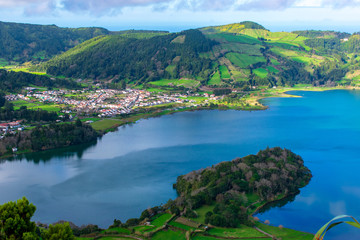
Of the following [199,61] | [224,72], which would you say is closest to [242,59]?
[224,72]

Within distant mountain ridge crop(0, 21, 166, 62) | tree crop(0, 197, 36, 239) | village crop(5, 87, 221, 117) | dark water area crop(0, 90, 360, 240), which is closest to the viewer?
tree crop(0, 197, 36, 239)

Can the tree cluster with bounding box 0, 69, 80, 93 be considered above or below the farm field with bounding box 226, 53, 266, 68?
below

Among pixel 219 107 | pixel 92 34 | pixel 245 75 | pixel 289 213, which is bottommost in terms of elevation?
pixel 289 213

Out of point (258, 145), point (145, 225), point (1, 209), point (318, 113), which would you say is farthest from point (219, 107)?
point (1, 209)

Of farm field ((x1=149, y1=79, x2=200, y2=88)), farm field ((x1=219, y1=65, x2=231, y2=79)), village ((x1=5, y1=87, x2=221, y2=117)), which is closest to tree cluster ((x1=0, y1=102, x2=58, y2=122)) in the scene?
village ((x1=5, y1=87, x2=221, y2=117))

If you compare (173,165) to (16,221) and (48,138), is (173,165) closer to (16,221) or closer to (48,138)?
(48,138)

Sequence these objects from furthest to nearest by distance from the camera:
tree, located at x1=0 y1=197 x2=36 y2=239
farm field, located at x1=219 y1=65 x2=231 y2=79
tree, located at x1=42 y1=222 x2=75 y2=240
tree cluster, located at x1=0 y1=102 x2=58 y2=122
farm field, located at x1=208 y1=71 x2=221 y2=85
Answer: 1. farm field, located at x1=219 y1=65 x2=231 y2=79
2. farm field, located at x1=208 y1=71 x2=221 y2=85
3. tree cluster, located at x1=0 y1=102 x2=58 y2=122
4. tree, located at x1=42 y1=222 x2=75 y2=240
5. tree, located at x1=0 y1=197 x2=36 y2=239

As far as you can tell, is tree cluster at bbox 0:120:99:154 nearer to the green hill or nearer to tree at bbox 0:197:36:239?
tree at bbox 0:197:36:239

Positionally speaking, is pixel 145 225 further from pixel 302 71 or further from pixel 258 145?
pixel 302 71
